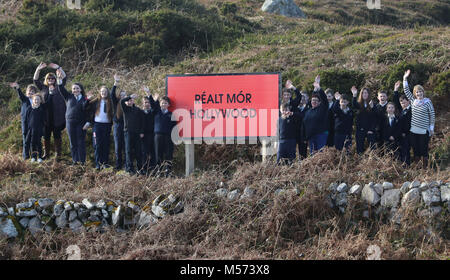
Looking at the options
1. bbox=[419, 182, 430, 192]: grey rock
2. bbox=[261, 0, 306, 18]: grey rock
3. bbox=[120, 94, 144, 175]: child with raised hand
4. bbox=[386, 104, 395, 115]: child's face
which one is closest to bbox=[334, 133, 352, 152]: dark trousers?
bbox=[386, 104, 395, 115]: child's face

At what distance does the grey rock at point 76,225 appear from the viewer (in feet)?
22.1

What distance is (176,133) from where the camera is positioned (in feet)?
29.6

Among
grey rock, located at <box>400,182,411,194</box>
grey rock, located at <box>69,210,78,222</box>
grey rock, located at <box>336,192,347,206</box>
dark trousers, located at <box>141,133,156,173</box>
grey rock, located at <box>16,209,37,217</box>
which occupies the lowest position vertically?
grey rock, located at <box>69,210,78,222</box>

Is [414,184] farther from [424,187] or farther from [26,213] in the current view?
→ [26,213]

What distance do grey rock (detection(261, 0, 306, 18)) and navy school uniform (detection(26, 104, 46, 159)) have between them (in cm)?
1564

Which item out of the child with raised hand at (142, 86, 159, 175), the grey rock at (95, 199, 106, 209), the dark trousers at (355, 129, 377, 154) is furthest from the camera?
the child with raised hand at (142, 86, 159, 175)

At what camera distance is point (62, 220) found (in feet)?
22.3

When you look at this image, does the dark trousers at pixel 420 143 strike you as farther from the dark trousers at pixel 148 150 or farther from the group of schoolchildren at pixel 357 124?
the dark trousers at pixel 148 150

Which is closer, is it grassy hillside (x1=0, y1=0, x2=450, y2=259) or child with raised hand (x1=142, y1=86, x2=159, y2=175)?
grassy hillside (x1=0, y1=0, x2=450, y2=259)

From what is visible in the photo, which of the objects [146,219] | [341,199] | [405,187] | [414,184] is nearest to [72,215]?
[146,219]

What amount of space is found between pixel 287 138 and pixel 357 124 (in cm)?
143

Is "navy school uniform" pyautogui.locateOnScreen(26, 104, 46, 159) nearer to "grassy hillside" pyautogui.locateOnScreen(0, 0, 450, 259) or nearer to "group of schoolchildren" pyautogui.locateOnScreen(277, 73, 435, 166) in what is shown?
"grassy hillside" pyautogui.locateOnScreen(0, 0, 450, 259)

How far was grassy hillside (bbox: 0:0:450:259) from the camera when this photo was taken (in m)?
6.30

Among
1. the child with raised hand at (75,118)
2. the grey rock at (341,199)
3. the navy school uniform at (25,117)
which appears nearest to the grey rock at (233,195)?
the grey rock at (341,199)
